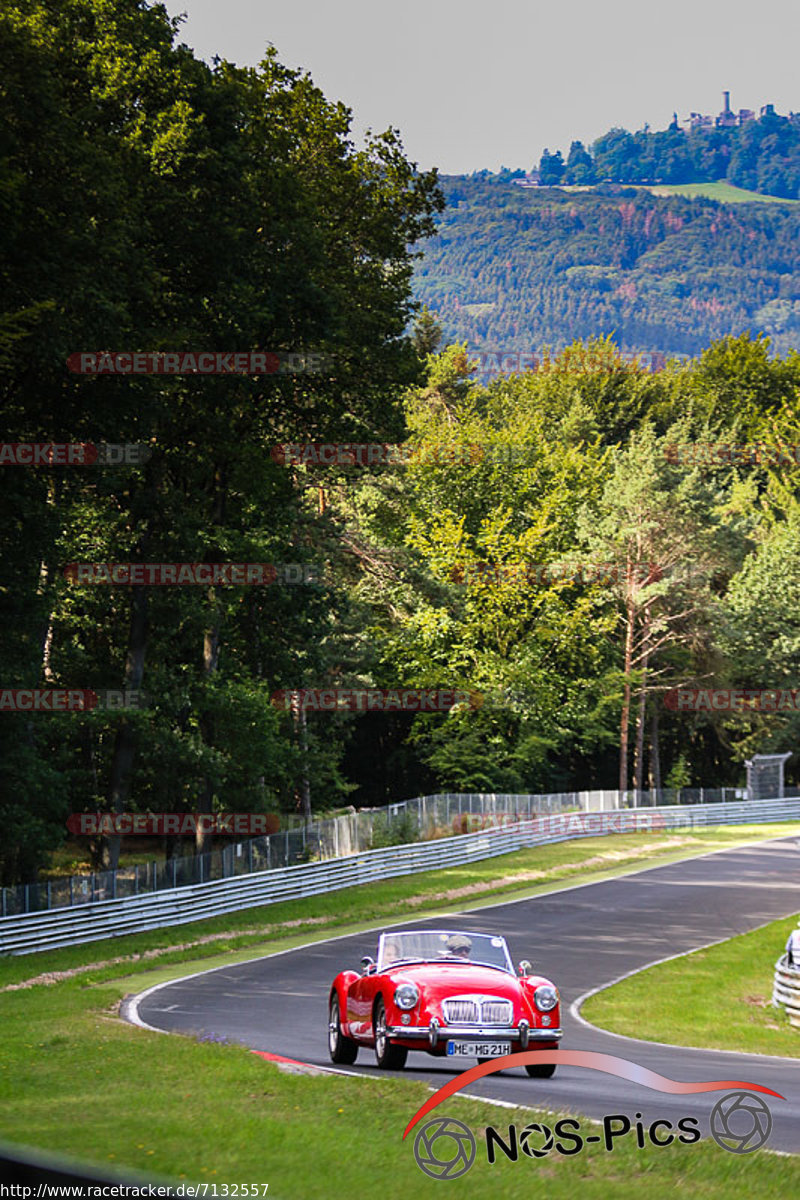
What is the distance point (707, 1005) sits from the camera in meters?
22.6

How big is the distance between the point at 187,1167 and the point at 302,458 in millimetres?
31210

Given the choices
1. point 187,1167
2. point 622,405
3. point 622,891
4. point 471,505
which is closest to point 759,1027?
point 187,1167

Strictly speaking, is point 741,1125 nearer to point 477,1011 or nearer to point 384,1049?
point 477,1011

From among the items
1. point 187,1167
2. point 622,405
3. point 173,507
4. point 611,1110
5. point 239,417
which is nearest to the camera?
point 187,1167

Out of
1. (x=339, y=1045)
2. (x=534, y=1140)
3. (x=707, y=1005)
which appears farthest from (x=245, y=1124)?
(x=707, y=1005)

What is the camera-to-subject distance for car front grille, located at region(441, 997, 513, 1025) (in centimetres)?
1258

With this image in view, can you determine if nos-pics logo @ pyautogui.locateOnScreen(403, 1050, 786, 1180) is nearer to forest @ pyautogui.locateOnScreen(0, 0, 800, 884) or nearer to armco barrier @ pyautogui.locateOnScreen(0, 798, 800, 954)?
forest @ pyautogui.locateOnScreen(0, 0, 800, 884)

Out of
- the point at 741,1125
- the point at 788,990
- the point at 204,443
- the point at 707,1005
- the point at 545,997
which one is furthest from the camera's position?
the point at 204,443

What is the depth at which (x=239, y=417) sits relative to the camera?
37.2 m

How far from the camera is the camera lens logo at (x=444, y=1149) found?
713cm

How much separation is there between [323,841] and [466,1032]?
28.9 m

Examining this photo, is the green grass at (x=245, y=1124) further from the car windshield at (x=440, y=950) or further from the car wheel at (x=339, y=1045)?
the car windshield at (x=440, y=950)

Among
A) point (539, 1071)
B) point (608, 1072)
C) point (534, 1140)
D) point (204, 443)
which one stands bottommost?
point (539, 1071)

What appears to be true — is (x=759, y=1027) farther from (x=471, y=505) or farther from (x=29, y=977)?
(x=471, y=505)
